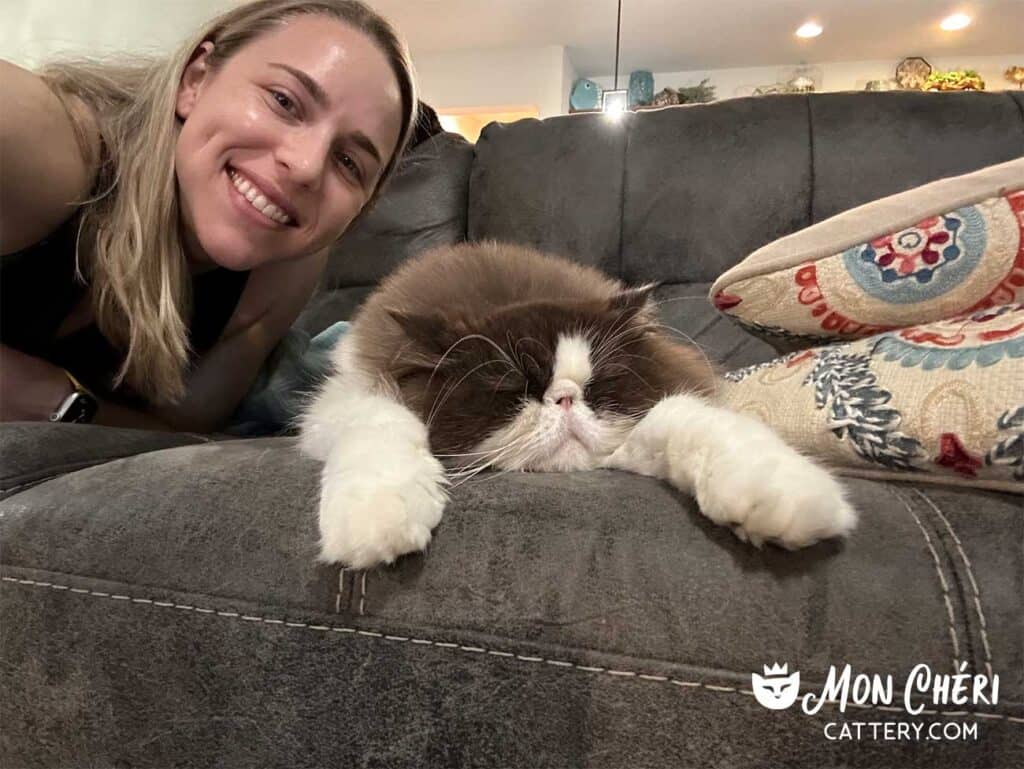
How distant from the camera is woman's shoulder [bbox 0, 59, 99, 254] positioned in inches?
39.3

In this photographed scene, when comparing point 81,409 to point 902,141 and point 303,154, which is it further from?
point 902,141

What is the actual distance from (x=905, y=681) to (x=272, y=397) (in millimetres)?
1515

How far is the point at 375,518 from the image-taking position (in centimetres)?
59

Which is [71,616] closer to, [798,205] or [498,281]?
[498,281]

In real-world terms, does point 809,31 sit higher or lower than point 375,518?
higher

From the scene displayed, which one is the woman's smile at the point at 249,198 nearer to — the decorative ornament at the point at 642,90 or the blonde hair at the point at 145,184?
the blonde hair at the point at 145,184

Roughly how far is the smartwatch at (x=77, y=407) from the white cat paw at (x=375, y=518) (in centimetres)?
94

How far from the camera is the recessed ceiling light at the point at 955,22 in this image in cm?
427

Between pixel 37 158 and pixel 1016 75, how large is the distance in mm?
5784

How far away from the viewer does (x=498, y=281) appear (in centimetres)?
112

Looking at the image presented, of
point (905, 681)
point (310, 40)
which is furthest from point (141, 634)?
point (310, 40)

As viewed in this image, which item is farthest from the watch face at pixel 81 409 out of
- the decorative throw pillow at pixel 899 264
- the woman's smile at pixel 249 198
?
the decorative throw pillow at pixel 899 264

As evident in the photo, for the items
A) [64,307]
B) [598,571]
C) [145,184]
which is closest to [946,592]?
[598,571]

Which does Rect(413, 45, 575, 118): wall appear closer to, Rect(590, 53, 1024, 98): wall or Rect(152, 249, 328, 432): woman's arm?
Rect(590, 53, 1024, 98): wall
